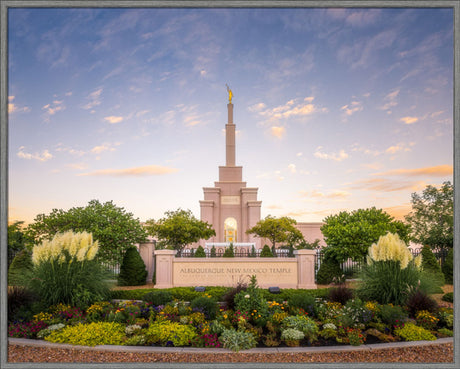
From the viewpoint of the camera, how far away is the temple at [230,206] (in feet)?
92.7

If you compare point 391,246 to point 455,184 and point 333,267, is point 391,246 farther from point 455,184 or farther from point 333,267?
point 333,267

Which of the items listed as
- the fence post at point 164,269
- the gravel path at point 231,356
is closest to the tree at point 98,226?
the fence post at point 164,269

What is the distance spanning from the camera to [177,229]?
674 inches

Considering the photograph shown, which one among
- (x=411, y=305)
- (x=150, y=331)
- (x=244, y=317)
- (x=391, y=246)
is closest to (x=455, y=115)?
(x=391, y=246)

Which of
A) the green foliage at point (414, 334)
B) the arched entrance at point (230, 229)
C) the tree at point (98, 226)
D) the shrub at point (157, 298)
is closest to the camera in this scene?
the green foliage at point (414, 334)

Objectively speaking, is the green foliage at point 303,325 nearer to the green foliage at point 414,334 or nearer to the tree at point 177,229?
the green foliage at point 414,334

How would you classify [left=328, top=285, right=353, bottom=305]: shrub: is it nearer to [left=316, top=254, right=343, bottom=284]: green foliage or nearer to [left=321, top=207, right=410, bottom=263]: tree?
[left=321, top=207, right=410, bottom=263]: tree

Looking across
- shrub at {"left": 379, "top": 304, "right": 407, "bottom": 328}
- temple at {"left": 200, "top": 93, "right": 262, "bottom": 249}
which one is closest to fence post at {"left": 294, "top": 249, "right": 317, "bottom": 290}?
shrub at {"left": 379, "top": 304, "right": 407, "bottom": 328}

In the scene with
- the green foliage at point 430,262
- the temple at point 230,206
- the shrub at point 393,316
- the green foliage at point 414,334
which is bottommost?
the green foliage at point 414,334

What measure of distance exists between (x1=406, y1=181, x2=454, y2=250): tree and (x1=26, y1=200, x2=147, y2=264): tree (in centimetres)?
1660

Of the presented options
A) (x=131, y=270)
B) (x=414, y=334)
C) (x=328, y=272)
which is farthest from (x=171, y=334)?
(x=328, y=272)

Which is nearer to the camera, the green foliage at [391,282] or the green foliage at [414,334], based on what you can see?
the green foliage at [414,334]

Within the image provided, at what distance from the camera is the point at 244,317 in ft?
23.4

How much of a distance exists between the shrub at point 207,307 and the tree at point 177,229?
912 cm
